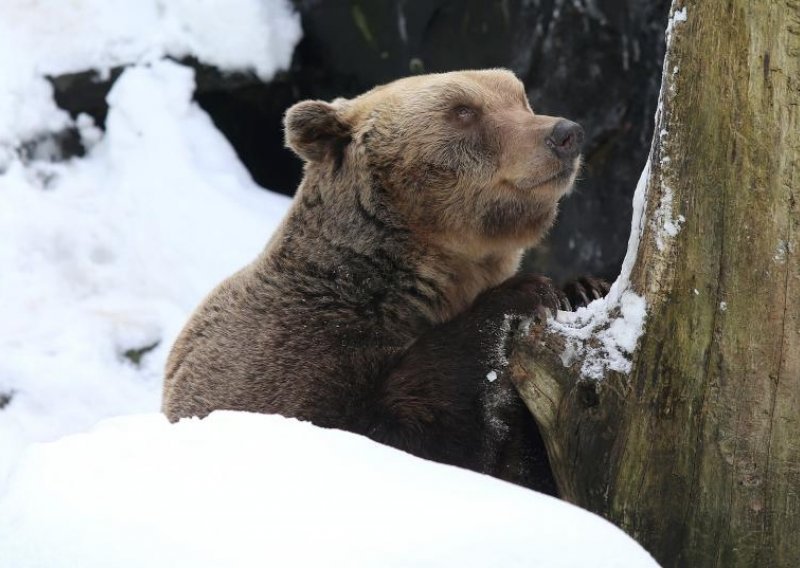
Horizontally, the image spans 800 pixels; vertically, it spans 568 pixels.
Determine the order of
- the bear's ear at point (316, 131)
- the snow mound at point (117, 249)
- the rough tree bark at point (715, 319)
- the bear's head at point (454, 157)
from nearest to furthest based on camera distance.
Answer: the rough tree bark at point (715, 319) < the bear's head at point (454, 157) < the bear's ear at point (316, 131) < the snow mound at point (117, 249)

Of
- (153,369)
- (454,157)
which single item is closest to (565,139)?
(454,157)

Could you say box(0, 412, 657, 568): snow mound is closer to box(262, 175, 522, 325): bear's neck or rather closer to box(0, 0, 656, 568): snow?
box(0, 0, 656, 568): snow

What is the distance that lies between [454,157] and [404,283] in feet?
1.95

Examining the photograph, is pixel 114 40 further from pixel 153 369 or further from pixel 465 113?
pixel 465 113

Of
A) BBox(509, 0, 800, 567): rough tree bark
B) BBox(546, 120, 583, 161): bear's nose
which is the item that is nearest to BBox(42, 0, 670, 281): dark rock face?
BBox(546, 120, 583, 161): bear's nose

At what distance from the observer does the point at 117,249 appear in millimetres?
9195

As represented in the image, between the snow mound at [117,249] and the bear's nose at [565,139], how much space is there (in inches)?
170

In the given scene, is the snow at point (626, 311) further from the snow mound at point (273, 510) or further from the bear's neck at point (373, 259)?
the bear's neck at point (373, 259)

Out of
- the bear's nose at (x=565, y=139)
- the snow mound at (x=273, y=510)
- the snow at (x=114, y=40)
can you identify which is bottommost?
the snow mound at (x=273, y=510)

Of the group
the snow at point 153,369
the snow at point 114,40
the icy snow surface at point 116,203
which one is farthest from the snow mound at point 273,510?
the snow at point 114,40

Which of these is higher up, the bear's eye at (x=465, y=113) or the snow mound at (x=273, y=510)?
the bear's eye at (x=465, y=113)

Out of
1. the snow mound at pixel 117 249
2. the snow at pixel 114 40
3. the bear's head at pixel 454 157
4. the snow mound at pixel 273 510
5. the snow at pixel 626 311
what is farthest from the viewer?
the snow at pixel 114 40

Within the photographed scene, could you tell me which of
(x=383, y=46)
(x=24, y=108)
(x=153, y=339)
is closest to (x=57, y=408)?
(x=153, y=339)

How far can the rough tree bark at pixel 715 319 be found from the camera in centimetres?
321
